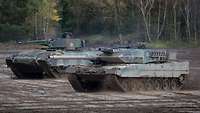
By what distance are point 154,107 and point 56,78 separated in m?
9.45

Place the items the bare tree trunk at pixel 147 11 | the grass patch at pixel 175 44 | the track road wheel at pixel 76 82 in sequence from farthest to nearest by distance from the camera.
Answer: the bare tree trunk at pixel 147 11, the grass patch at pixel 175 44, the track road wheel at pixel 76 82

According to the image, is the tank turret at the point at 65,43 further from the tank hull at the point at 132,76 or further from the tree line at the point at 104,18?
the tree line at the point at 104,18

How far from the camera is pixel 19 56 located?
2133 cm

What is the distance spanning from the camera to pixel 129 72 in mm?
15883

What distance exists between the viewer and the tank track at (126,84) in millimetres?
16203

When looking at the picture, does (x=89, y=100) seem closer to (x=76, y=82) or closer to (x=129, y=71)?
(x=129, y=71)

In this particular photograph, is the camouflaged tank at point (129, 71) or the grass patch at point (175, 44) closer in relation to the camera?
the camouflaged tank at point (129, 71)

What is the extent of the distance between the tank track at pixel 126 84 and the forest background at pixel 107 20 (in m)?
23.9

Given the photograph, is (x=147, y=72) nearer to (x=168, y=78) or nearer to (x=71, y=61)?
(x=168, y=78)

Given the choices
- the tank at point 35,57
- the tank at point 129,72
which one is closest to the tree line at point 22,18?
the tank at point 35,57

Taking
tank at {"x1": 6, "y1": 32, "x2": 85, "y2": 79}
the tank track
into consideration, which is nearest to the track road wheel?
the tank track

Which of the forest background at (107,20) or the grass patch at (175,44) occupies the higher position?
the forest background at (107,20)

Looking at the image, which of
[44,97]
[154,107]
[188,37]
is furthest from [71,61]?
[188,37]

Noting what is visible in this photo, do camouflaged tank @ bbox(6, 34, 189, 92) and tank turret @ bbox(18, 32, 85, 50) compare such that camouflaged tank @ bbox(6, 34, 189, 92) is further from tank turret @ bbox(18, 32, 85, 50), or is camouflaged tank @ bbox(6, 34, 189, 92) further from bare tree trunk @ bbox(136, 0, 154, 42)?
bare tree trunk @ bbox(136, 0, 154, 42)
